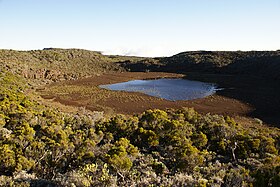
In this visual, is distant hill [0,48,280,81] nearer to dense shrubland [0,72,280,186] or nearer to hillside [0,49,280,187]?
hillside [0,49,280,187]

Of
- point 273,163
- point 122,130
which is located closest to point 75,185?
point 273,163

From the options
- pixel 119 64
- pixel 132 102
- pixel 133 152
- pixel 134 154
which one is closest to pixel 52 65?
pixel 119 64

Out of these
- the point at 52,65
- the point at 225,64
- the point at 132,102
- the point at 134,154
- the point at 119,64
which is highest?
the point at 225,64

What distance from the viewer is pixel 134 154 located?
12258 mm

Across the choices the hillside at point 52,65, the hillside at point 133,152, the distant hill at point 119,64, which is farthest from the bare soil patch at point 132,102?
the distant hill at point 119,64

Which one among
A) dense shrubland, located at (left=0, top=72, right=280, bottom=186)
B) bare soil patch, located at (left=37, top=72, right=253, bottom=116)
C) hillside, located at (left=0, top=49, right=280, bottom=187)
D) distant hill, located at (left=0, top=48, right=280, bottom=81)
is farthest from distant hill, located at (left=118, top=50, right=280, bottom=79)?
dense shrubland, located at (left=0, top=72, right=280, bottom=186)

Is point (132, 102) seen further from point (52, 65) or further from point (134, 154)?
point (52, 65)

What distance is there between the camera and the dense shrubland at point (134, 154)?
889 cm

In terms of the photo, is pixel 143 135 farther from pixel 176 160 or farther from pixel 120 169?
pixel 120 169

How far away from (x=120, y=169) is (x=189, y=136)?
22.8ft

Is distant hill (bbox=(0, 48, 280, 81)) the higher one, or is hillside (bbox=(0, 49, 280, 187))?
distant hill (bbox=(0, 48, 280, 81))

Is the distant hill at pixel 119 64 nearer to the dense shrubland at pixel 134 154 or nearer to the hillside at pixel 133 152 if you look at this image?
the hillside at pixel 133 152

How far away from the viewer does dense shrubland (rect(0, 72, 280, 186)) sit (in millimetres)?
8891

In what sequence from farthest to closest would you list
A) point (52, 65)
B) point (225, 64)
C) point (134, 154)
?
1. point (225, 64)
2. point (52, 65)
3. point (134, 154)
